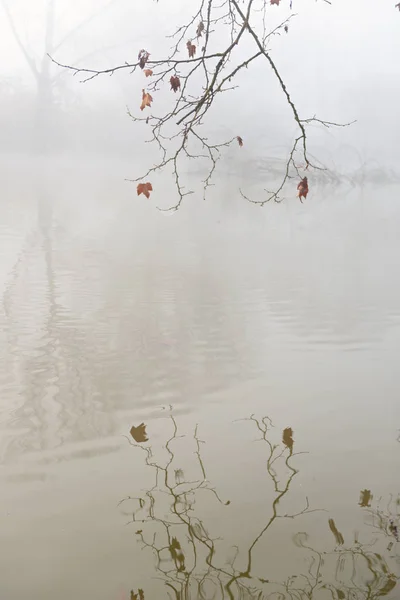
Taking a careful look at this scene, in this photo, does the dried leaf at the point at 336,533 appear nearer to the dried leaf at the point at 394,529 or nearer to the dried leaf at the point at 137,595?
the dried leaf at the point at 394,529

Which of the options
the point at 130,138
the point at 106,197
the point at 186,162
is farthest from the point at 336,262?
the point at 130,138

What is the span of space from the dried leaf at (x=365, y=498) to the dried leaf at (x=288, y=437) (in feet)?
0.91

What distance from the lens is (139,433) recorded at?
1.91 m

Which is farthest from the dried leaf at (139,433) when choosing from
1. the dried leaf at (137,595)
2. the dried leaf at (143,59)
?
the dried leaf at (143,59)

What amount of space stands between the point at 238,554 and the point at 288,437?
1.89ft

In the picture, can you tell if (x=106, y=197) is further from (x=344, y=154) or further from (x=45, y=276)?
(x=344, y=154)

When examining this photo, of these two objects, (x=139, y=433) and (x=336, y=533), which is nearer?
(x=336, y=533)

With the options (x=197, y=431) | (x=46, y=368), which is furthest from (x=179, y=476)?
(x=46, y=368)

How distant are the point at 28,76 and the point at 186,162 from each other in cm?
463

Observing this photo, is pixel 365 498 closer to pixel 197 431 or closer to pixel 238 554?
pixel 238 554

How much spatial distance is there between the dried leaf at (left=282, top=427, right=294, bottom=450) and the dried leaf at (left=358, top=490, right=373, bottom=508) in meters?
0.28

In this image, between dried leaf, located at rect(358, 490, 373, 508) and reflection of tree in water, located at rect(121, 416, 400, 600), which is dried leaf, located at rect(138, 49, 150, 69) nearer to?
reflection of tree in water, located at rect(121, 416, 400, 600)

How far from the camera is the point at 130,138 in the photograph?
15930 mm

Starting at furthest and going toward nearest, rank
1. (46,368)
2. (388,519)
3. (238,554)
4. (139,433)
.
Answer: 1. (46,368)
2. (139,433)
3. (388,519)
4. (238,554)
